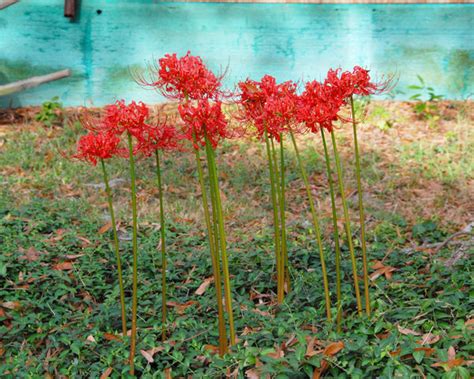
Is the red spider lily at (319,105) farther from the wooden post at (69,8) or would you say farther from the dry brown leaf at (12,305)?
the wooden post at (69,8)

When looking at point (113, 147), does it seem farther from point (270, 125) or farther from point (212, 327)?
point (212, 327)

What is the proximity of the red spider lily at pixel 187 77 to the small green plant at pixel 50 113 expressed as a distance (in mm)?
4763

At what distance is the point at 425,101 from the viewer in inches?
291

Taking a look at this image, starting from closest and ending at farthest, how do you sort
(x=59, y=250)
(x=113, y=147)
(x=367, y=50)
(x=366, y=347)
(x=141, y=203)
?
(x=366, y=347), (x=113, y=147), (x=59, y=250), (x=141, y=203), (x=367, y=50)

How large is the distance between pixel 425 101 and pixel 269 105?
4.91 metres

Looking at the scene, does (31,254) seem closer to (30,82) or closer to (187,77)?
(187,77)

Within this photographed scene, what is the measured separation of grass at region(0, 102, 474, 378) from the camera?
9.34ft

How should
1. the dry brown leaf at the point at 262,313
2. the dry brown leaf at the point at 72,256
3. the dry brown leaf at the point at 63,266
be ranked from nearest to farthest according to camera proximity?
the dry brown leaf at the point at 262,313, the dry brown leaf at the point at 63,266, the dry brown leaf at the point at 72,256

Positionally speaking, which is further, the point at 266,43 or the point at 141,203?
the point at 266,43

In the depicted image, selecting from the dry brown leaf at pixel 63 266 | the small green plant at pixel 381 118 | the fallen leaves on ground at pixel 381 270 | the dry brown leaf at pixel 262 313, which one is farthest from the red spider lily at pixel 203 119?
the small green plant at pixel 381 118

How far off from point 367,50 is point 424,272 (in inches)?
160

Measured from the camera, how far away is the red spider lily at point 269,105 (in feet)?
9.46

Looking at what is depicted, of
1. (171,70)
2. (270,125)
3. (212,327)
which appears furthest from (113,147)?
(212,327)

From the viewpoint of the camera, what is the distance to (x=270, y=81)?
303cm
